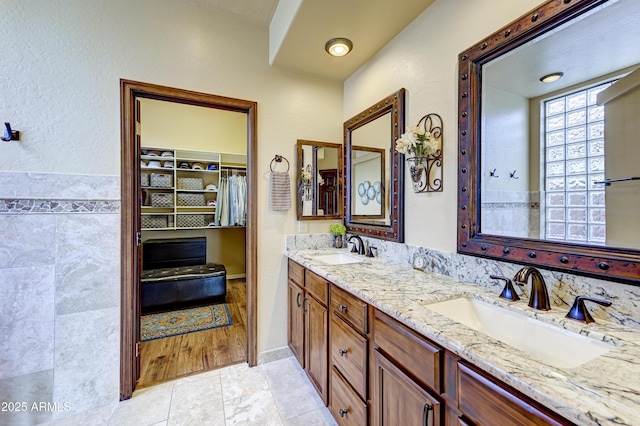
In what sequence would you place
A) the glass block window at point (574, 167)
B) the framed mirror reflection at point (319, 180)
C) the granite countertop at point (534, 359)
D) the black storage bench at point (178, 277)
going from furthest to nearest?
the black storage bench at point (178, 277), the framed mirror reflection at point (319, 180), the glass block window at point (574, 167), the granite countertop at point (534, 359)

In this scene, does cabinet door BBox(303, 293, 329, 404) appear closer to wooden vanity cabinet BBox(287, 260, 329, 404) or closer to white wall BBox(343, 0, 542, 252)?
wooden vanity cabinet BBox(287, 260, 329, 404)

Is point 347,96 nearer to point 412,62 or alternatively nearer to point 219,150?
point 412,62

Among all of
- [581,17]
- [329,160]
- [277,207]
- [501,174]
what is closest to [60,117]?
[277,207]

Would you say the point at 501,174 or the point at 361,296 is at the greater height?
the point at 501,174

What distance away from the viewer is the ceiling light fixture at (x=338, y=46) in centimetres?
194

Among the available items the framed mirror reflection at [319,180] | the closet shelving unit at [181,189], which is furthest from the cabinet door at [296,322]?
the closet shelving unit at [181,189]

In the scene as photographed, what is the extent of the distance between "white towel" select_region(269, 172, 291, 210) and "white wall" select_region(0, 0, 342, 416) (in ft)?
0.23

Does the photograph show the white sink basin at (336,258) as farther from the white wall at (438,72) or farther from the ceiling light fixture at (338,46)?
the ceiling light fixture at (338,46)

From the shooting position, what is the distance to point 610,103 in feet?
3.02

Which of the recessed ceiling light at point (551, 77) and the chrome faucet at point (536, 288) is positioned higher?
the recessed ceiling light at point (551, 77)

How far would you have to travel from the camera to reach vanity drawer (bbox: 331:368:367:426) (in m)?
1.29

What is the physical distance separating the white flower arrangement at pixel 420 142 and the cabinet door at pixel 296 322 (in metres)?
1.29

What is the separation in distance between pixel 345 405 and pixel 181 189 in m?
3.97

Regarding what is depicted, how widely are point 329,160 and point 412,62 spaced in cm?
106
